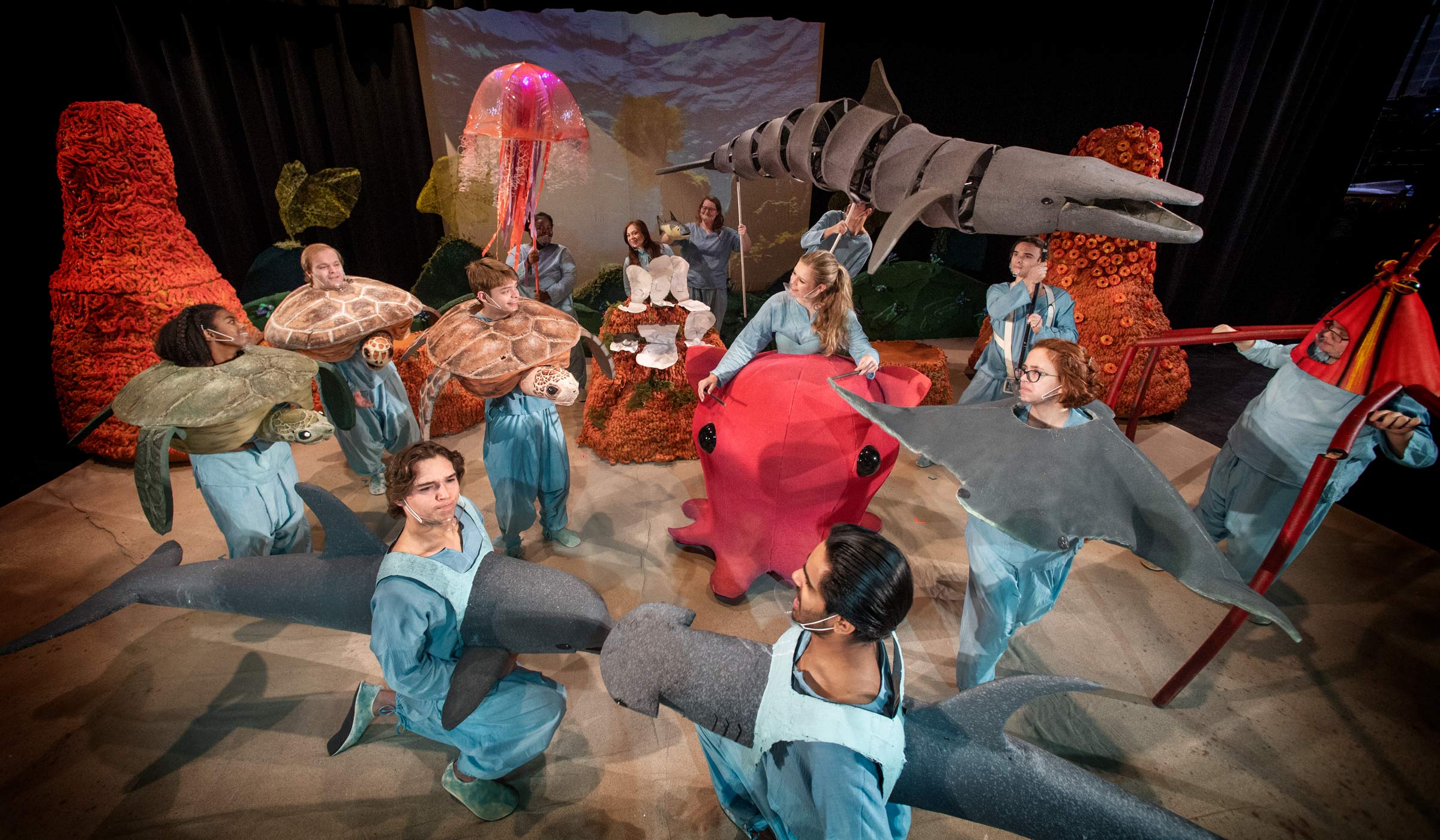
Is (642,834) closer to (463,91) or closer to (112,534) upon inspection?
(112,534)

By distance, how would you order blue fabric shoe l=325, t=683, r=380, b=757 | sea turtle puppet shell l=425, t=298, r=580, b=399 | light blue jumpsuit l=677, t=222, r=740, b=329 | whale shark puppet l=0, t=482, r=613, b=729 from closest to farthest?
whale shark puppet l=0, t=482, r=613, b=729 → blue fabric shoe l=325, t=683, r=380, b=757 → sea turtle puppet shell l=425, t=298, r=580, b=399 → light blue jumpsuit l=677, t=222, r=740, b=329

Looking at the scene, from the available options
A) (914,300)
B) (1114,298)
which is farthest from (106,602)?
(914,300)

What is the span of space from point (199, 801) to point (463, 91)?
5493mm

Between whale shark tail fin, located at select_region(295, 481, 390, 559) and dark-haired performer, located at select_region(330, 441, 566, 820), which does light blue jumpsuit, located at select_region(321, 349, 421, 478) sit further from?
dark-haired performer, located at select_region(330, 441, 566, 820)

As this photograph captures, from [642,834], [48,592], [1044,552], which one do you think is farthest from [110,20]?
[1044,552]

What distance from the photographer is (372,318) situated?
9.97 feet

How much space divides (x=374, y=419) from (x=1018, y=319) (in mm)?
3795

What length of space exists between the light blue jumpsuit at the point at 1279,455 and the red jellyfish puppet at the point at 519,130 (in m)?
3.99

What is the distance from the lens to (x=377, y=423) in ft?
11.6

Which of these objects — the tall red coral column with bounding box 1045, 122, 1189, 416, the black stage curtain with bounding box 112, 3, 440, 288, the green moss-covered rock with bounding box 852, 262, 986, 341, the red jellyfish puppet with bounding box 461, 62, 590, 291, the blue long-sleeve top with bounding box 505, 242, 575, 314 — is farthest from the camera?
the green moss-covered rock with bounding box 852, 262, 986, 341

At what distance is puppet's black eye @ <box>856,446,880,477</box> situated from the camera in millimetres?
2467

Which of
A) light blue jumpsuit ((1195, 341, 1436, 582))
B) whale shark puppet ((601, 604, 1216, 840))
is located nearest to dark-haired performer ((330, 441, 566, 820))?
whale shark puppet ((601, 604, 1216, 840))

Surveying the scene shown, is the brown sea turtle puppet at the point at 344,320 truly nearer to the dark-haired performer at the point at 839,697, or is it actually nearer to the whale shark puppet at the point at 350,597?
the whale shark puppet at the point at 350,597

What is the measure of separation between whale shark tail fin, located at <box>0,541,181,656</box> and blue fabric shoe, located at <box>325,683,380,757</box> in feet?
2.60
